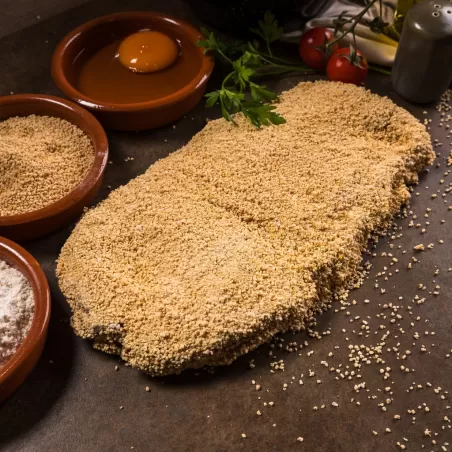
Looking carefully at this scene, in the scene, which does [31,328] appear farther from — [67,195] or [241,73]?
[241,73]

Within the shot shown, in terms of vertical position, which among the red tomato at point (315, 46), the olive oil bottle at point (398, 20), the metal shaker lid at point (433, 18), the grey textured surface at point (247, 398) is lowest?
the grey textured surface at point (247, 398)

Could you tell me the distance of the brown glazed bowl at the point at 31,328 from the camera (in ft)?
4.40

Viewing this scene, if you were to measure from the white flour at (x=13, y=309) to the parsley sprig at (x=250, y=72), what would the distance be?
32.8 inches

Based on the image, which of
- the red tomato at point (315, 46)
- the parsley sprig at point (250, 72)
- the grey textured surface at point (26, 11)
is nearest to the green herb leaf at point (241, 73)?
the parsley sprig at point (250, 72)

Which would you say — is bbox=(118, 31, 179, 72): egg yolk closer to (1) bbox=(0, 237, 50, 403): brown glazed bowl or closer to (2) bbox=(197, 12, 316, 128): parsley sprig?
(2) bbox=(197, 12, 316, 128): parsley sprig

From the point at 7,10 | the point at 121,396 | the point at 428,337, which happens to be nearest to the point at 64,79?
the point at 7,10

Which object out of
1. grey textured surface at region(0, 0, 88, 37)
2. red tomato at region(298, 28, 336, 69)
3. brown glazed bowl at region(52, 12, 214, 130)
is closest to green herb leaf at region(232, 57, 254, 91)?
brown glazed bowl at region(52, 12, 214, 130)

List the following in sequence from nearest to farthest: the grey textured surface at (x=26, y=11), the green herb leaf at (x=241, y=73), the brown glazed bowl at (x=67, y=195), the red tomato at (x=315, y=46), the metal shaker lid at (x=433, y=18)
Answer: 1. the brown glazed bowl at (x=67, y=195)
2. the metal shaker lid at (x=433, y=18)
3. the green herb leaf at (x=241, y=73)
4. the red tomato at (x=315, y=46)
5. the grey textured surface at (x=26, y=11)

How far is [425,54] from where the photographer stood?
6.41ft

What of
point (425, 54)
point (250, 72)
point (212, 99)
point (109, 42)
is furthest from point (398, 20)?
point (109, 42)

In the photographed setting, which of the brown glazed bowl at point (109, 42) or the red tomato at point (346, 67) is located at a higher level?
the red tomato at point (346, 67)

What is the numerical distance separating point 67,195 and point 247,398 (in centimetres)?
75

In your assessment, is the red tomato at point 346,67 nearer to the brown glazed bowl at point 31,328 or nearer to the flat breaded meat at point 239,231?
the flat breaded meat at point 239,231

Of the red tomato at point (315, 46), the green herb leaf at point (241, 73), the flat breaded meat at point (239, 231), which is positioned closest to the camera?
the flat breaded meat at point (239, 231)
